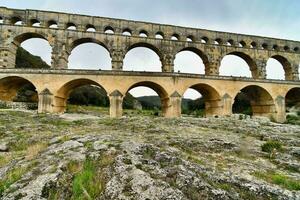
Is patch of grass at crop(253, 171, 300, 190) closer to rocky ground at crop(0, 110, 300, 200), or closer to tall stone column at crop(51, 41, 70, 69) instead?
rocky ground at crop(0, 110, 300, 200)

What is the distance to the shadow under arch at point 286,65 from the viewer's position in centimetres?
4812

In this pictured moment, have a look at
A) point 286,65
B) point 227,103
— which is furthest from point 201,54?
point 286,65

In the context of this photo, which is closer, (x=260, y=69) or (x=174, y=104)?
(x=174, y=104)

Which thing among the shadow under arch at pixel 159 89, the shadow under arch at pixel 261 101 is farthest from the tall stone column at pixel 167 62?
the shadow under arch at pixel 261 101

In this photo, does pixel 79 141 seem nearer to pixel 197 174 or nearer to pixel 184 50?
pixel 197 174

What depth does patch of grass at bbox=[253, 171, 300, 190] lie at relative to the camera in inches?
329

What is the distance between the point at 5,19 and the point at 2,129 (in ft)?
93.5

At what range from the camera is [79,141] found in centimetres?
1279

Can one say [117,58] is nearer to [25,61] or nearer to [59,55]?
[59,55]

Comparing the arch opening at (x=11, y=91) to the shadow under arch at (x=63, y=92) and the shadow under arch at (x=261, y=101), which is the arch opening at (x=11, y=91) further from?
the shadow under arch at (x=261, y=101)

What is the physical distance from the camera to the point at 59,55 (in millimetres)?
38781

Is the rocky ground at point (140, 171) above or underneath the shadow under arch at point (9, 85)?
underneath

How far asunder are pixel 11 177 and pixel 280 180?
9071 millimetres

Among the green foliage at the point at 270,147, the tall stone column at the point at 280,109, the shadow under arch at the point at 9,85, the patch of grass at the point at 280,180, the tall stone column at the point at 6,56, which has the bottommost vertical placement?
the patch of grass at the point at 280,180
